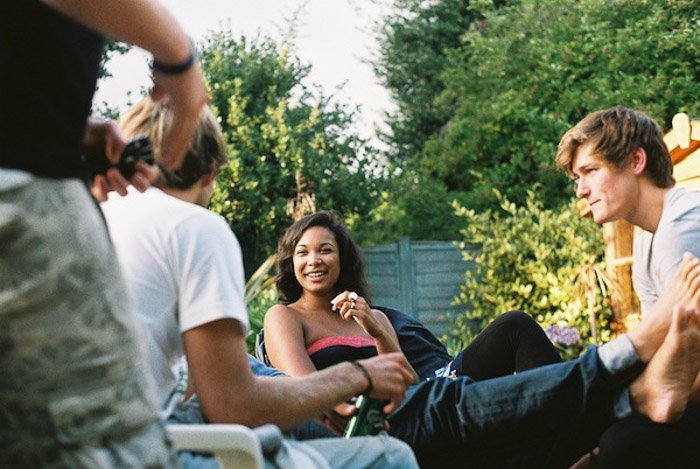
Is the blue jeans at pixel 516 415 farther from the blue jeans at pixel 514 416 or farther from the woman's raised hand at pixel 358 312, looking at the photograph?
the woman's raised hand at pixel 358 312

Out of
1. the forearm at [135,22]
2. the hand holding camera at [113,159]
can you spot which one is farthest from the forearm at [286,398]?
the forearm at [135,22]

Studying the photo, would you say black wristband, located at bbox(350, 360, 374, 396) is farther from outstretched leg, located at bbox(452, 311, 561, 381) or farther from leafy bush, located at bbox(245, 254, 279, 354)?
leafy bush, located at bbox(245, 254, 279, 354)

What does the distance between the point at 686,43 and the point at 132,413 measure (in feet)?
34.0

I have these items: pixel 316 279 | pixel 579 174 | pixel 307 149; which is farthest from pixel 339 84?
pixel 579 174

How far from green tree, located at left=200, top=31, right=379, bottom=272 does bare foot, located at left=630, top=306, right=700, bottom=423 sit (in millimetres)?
7838

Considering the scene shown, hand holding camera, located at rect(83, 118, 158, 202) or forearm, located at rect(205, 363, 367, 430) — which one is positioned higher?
hand holding camera, located at rect(83, 118, 158, 202)

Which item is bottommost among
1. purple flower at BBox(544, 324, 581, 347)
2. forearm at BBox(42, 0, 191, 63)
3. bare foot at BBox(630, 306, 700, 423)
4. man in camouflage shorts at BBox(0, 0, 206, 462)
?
purple flower at BBox(544, 324, 581, 347)

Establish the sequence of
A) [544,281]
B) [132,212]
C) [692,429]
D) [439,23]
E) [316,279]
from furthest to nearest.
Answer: [439,23] < [544,281] < [316,279] < [692,429] < [132,212]

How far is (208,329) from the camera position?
5.88 feet

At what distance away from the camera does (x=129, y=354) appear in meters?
1.28

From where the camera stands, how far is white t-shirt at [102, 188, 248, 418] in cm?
183

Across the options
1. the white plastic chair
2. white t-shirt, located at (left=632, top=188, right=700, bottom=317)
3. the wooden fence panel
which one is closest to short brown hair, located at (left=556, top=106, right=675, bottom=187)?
white t-shirt, located at (left=632, top=188, right=700, bottom=317)

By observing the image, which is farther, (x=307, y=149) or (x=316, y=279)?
(x=307, y=149)

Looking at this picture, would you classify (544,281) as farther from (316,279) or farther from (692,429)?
(692,429)
